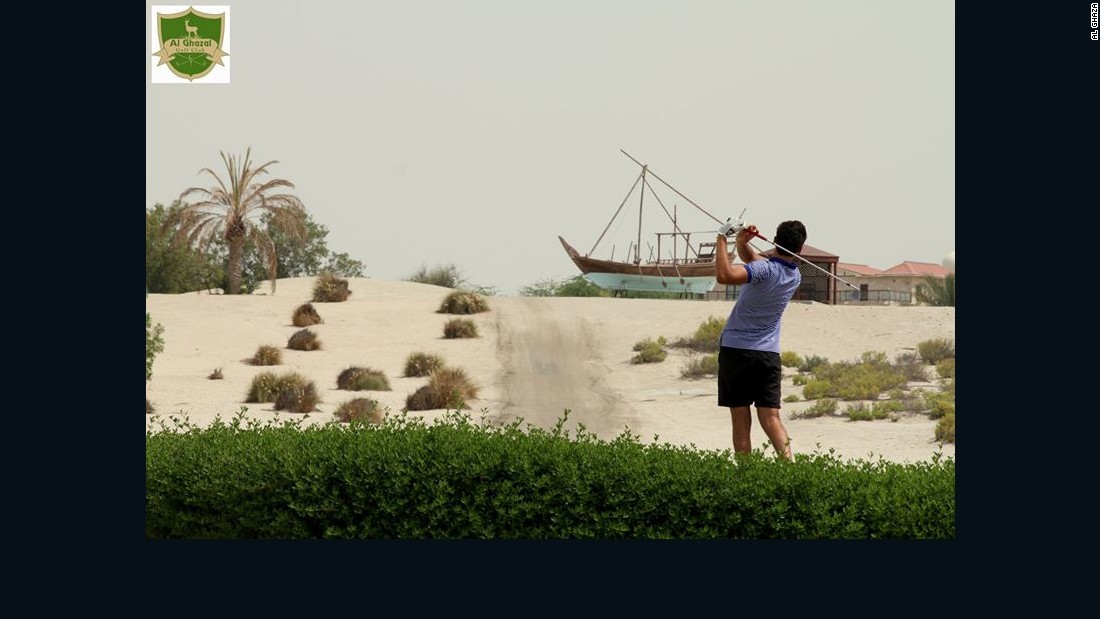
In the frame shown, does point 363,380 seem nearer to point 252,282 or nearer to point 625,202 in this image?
point 625,202

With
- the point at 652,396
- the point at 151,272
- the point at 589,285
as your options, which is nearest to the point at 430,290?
the point at 589,285

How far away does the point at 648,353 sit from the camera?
17703mm

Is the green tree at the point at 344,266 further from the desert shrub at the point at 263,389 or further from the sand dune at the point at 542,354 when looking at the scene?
the desert shrub at the point at 263,389

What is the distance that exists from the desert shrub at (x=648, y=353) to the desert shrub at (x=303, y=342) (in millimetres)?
4980

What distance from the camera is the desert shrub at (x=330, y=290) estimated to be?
22.8 meters

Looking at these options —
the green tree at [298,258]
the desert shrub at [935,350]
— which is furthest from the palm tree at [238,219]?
the desert shrub at [935,350]

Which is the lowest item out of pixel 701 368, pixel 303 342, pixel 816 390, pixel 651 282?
pixel 816 390

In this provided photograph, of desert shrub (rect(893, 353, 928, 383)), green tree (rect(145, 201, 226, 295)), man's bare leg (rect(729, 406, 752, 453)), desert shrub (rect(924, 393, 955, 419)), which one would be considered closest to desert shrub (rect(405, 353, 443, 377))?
desert shrub (rect(924, 393, 955, 419))

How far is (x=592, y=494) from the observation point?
7.36 m

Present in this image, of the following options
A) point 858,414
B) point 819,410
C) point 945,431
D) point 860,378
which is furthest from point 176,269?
point 945,431

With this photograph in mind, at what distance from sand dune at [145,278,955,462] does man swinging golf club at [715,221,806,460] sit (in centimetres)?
498

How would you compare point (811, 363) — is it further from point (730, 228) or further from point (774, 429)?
point (730, 228)

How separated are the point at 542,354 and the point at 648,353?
164 cm

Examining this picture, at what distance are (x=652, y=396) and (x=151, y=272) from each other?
13.3 m
